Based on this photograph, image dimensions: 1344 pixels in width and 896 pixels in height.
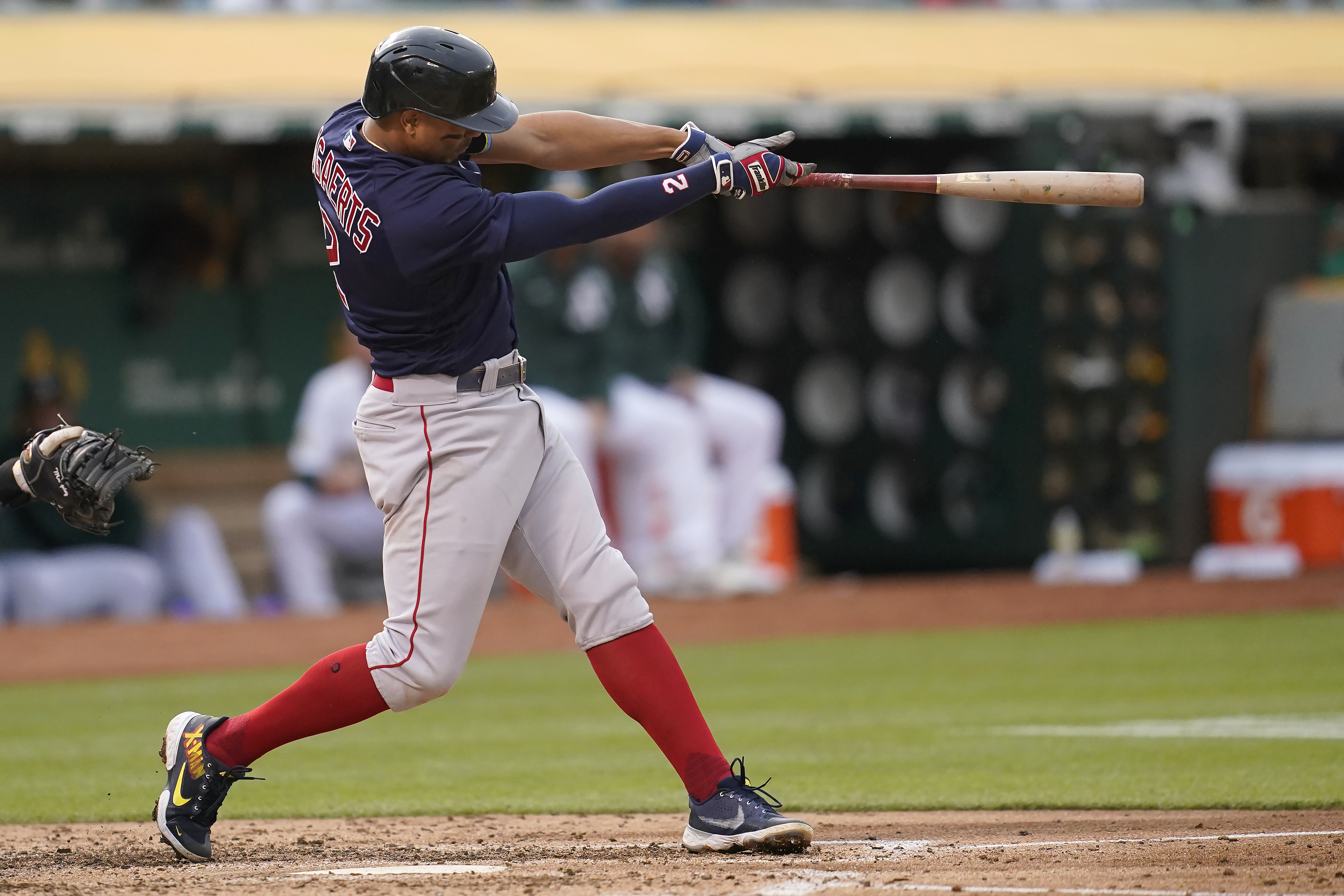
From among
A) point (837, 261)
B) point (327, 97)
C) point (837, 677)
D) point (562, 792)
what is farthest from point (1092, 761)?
point (837, 261)

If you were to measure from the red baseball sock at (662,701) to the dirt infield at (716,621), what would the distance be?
13.9ft

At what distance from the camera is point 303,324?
12.1 meters

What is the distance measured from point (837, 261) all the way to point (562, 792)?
7188 mm

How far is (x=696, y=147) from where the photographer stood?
410 centimetres

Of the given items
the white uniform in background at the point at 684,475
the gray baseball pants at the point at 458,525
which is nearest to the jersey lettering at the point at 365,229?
the gray baseball pants at the point at 458,525

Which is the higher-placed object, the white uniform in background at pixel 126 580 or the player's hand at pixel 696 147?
the player's hand at pixel 696 147

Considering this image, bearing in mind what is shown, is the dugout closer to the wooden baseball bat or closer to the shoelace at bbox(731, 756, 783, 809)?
the wooden baseball bat

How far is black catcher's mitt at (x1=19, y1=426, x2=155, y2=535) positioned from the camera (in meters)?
4.14

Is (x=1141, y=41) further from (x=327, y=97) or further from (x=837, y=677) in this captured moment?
(x=837, y=677)

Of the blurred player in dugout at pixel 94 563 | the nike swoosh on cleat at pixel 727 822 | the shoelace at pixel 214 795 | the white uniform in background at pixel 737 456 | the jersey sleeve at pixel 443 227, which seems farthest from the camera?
the white uniform in background at pixel 737 456

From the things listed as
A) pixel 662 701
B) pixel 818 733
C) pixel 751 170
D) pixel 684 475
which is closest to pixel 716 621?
pixel 684 475

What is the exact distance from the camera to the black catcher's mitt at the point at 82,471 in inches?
163

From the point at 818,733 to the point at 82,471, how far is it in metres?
2.77

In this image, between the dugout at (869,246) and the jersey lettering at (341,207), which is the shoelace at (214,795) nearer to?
the jersey lettering at (341,207)
